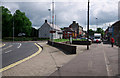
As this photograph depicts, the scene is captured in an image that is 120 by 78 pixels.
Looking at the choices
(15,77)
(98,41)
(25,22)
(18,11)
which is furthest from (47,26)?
(15,77)

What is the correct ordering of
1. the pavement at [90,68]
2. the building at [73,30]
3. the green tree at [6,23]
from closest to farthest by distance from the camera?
the pavement at [90,68] → the green tree at [6,23] → the building at [73,30]

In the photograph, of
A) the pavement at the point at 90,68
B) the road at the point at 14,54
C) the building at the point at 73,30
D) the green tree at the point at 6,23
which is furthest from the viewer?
the building at the point at 73,30

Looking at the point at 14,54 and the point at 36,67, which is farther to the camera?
the point at 14,54

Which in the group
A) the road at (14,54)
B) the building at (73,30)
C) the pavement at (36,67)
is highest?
the building at (73,30)

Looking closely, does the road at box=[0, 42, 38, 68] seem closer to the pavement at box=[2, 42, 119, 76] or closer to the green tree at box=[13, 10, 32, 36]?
the pavement at box=[2, 42, 119, 76]

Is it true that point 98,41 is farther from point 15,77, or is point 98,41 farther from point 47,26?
point 47,26

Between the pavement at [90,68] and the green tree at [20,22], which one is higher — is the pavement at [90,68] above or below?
below

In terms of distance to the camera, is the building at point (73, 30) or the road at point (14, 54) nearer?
the road at point (14, 54)

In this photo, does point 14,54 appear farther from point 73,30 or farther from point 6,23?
point 73,30

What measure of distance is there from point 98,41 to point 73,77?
116ft

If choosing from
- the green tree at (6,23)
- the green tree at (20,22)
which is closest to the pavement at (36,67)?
the green tree at (20,22)

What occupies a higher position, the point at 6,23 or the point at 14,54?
the point at 6,23

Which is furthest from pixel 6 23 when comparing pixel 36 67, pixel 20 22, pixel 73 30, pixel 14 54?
pixel 36 67

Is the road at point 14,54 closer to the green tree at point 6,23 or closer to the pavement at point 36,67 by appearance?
the pavement at point 36,67
